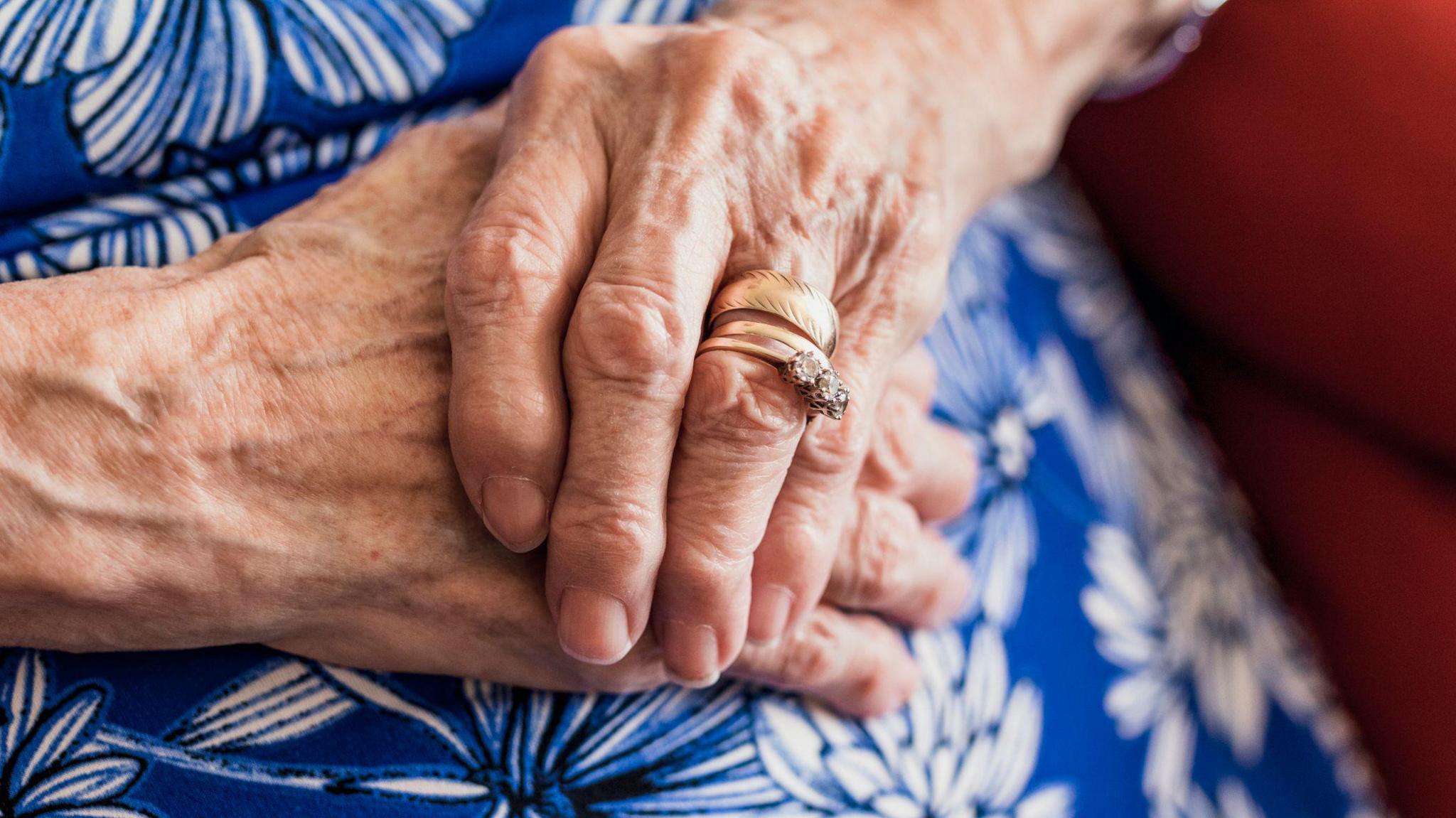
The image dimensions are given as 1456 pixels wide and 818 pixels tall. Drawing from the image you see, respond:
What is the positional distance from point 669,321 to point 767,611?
20cm

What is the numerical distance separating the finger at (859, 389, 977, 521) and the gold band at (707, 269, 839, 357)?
19 centimetres

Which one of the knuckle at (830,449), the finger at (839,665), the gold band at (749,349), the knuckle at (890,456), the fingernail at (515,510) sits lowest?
the finger at (839,665)

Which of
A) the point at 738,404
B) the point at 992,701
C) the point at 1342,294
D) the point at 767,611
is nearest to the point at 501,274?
the point at 738,404

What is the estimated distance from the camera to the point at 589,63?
646 millimetres

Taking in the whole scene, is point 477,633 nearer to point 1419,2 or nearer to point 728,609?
point 728,609

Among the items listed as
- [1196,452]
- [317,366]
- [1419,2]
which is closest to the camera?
[317,366]

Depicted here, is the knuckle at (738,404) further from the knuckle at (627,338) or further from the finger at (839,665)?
the finger at (839,665)

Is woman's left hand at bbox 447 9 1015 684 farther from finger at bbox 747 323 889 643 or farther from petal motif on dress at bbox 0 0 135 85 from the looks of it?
petal motif on dress at bbox 0 0 135 85

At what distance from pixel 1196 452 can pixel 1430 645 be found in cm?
24

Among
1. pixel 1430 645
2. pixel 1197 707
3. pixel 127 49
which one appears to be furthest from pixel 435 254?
pixel 1430 645

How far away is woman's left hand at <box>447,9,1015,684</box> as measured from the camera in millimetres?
532

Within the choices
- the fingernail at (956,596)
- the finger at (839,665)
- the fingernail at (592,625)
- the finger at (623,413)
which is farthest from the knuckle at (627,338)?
the fingernail at (956,596)

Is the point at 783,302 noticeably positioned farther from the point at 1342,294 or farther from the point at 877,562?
the point at 1342,294

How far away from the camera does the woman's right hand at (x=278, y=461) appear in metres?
0.50
